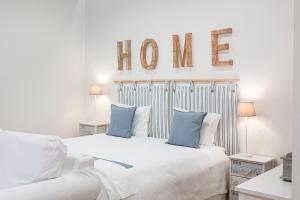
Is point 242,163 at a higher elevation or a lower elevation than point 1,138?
lower

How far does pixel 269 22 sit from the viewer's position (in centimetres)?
369

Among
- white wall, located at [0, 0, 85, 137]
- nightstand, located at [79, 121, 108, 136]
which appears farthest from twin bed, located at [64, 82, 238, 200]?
white wall, located at [0, 0, 85, 137]

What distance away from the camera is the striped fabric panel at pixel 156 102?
4633 mm

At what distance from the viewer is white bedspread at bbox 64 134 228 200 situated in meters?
2.78

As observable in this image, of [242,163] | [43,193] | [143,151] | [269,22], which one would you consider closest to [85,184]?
[43,193]

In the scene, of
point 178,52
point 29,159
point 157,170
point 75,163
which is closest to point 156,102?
point 178,52

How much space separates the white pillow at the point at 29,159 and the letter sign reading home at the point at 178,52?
246 centimetres

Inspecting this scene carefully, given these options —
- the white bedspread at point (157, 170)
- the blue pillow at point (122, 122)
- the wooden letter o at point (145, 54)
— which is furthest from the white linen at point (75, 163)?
the wooden letter o at point (145, 54)

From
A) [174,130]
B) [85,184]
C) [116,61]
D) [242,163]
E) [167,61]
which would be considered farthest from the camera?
[116,61]

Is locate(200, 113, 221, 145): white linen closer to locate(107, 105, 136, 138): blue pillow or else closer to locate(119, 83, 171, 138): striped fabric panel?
locate(119, 83, 171, 138): striped fabric panel

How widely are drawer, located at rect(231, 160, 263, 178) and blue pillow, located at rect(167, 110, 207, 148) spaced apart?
477 mm

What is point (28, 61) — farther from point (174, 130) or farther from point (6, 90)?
point (174, 130)

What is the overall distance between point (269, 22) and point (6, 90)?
3762 millimetres

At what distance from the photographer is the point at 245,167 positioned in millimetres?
3523
